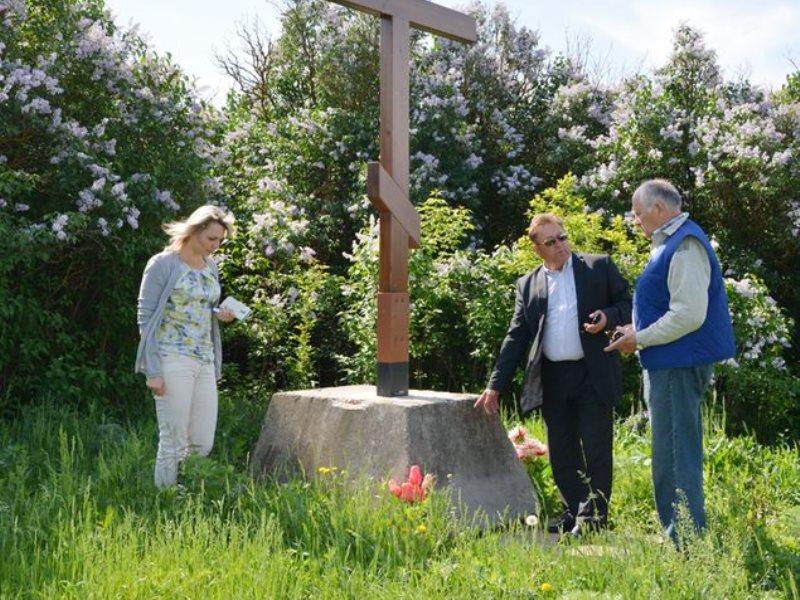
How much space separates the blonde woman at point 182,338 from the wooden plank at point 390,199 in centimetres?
74

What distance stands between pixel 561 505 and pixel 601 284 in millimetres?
1274

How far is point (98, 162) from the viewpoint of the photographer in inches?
295

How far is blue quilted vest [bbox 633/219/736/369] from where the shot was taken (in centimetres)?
398

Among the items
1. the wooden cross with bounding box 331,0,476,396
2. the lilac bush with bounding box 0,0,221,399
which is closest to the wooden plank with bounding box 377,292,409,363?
the wooden cross with bounding box 331,0,476,396

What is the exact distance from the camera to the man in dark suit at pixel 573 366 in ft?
15.2

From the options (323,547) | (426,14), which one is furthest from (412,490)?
(426,14)

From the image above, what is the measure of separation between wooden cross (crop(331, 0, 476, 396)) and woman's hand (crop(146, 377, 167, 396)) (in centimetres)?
108

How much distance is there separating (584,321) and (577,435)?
59 cm

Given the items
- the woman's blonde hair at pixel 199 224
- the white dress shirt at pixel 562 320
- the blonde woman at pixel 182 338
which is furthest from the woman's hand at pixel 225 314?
the white dress shirt at pixel 562 320

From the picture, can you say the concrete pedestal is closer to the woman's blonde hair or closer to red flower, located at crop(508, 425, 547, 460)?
red flower, located at crop(508, 425, 547, 460)

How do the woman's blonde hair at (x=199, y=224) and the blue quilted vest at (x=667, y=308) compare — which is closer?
the blue quilted vest at (x=667, y=308)

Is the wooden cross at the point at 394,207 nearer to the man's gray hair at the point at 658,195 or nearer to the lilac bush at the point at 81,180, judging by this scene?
the man's gray hair at the point at 658,195

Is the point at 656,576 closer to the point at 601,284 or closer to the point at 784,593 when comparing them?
the point at 784,593

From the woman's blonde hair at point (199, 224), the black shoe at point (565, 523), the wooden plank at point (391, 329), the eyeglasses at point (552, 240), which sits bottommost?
the black shoe at point (565, 523)
